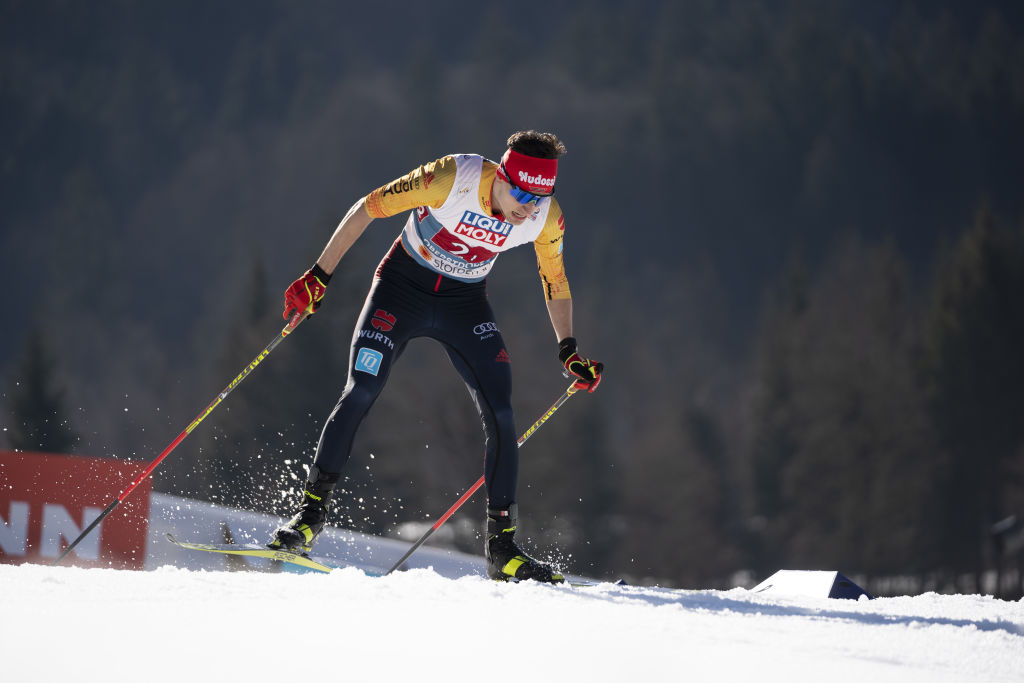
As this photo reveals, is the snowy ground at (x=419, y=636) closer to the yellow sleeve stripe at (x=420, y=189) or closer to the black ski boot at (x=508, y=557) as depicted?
the black ski boot at (x=508, y=557)

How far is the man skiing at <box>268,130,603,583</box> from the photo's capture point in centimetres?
445

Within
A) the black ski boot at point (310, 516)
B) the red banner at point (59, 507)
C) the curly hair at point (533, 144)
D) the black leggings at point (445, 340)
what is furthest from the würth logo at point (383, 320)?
the red banner at point (59, 507)

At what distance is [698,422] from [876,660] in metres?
47.9

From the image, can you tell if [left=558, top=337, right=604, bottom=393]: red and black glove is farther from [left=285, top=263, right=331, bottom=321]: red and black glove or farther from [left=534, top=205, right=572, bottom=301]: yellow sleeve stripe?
[left=285, top=263, right=331, bottom=321]: red and black glove

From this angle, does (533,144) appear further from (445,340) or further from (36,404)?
(36,404)

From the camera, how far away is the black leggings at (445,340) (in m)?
4.52

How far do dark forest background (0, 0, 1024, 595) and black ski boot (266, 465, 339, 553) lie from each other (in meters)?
21.1

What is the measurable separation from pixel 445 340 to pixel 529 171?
853 millimetres

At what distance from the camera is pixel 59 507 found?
6.17 metres

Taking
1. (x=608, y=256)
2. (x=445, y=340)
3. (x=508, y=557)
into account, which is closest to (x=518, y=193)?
(x=445, y=340)

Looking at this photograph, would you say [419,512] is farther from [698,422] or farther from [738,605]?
[738,605]

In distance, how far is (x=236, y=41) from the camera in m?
142

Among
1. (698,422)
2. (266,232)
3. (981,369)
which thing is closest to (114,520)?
(698,422)

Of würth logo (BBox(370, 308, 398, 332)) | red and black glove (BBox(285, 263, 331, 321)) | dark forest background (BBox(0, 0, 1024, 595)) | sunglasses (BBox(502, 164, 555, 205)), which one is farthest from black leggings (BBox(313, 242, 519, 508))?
dark forest background (BBox(0, 0, 1024, 595))
